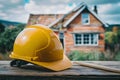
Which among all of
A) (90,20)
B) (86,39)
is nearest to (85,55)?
(86,39)

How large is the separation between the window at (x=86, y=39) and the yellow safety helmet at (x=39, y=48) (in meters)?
15.8

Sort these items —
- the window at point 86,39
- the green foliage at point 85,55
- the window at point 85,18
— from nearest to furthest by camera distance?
Answer: the green foliage at point 85,55, the window at point 86,39, the window at point 85,18

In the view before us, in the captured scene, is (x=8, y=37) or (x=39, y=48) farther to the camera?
(x=8, y=37)

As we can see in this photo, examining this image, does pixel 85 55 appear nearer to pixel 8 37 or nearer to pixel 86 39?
pixel 86 39

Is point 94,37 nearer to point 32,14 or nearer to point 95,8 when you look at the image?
point 95,8

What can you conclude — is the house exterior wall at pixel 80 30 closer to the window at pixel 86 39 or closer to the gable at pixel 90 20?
the gable at pixel 90 20

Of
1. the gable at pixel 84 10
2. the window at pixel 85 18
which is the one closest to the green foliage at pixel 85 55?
the gable at pixel 84 10

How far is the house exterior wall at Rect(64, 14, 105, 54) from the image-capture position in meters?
18.2

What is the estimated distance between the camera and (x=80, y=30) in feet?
60.5

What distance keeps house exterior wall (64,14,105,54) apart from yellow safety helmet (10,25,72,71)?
15577 millimetres

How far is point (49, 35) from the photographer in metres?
2.35

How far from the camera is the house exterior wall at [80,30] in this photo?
18.2 m

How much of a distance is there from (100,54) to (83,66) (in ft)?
45.4

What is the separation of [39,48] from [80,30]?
16.2 m
